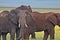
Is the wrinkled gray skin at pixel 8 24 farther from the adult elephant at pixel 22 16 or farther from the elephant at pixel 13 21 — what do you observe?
the adult elephant at pixel 22 16

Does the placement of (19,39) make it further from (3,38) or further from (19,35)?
(3,38)

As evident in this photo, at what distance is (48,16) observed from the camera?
989cm

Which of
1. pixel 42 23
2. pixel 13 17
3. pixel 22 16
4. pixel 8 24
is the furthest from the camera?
pixel 42 23

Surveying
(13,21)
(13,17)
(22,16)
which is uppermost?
(22,16)

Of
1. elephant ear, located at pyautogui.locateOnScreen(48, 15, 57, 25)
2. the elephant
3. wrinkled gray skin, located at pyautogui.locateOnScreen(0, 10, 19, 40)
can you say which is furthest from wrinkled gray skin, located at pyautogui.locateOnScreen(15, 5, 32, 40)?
elephant ear, located at pyautogui.locateOnScreen(48, 15, 57, 25)

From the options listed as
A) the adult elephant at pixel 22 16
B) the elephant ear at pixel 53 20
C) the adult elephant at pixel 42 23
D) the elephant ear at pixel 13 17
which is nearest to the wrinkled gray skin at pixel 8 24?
the elephant ear at pixel 13 17

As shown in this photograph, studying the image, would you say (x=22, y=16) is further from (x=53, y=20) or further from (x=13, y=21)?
(x=53, y=20)

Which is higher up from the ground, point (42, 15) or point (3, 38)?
point (42, 15)

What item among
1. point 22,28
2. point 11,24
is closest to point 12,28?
point 11,24

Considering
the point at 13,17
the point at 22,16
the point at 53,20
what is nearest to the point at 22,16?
the point at 22,16

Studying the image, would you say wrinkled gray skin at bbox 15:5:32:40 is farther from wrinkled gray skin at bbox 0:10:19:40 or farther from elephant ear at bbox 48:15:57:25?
elephant ear at bbox 48:15:57:25

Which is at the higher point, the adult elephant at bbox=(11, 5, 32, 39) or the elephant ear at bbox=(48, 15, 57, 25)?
the adult elephant at bbox=(11, 5, 32, 39)

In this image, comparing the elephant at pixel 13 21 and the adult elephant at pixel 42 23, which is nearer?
the elephant at pixel 13 21

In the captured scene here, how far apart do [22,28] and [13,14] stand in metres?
0.78
